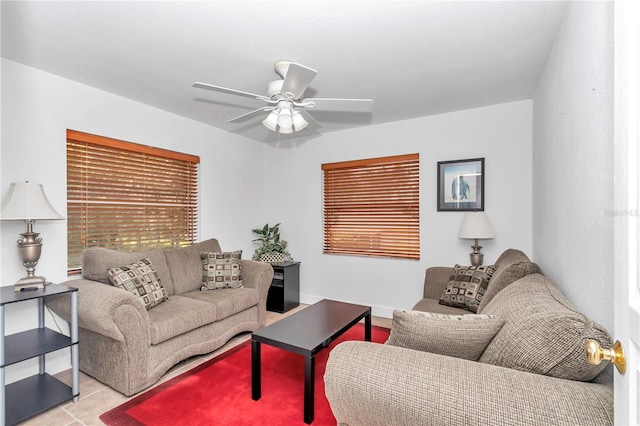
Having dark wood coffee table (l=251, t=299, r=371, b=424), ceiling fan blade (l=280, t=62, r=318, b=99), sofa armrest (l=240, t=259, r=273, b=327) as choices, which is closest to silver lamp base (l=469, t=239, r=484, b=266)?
dark wood coffee table (l=251, t=299, r=371, b=424)

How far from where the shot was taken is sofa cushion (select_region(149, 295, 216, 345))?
2.39m

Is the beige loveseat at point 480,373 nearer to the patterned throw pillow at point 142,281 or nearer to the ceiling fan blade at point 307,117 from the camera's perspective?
the ceiling fan blade at point 307,117

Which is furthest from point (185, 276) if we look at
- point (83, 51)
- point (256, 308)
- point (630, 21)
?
point (630, 21)

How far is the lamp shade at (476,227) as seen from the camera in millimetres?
3111

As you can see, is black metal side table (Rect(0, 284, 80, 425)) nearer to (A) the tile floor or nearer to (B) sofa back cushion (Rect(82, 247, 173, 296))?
(A) the tile floor

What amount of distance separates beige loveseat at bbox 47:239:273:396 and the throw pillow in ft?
6.26

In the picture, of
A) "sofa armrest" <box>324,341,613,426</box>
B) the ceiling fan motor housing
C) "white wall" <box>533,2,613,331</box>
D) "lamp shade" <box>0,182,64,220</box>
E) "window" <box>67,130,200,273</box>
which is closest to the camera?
"sofa armrest" <box>324,341,613,426</box>

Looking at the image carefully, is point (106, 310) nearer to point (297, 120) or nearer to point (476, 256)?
point (297, 120)

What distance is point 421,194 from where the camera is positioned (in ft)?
12.5

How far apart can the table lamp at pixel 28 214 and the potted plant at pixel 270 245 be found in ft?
8.21

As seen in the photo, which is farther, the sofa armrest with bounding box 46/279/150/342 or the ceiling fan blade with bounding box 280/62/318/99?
the sofa armrest with bounding box 46/279/150/342

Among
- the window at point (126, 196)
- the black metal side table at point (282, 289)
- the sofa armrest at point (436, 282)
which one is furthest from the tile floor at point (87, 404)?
the sofa armrest at point (436, 282)

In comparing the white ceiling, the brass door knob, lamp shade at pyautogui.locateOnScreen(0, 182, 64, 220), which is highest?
the white ceiling

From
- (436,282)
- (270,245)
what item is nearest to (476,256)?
(436,282)
